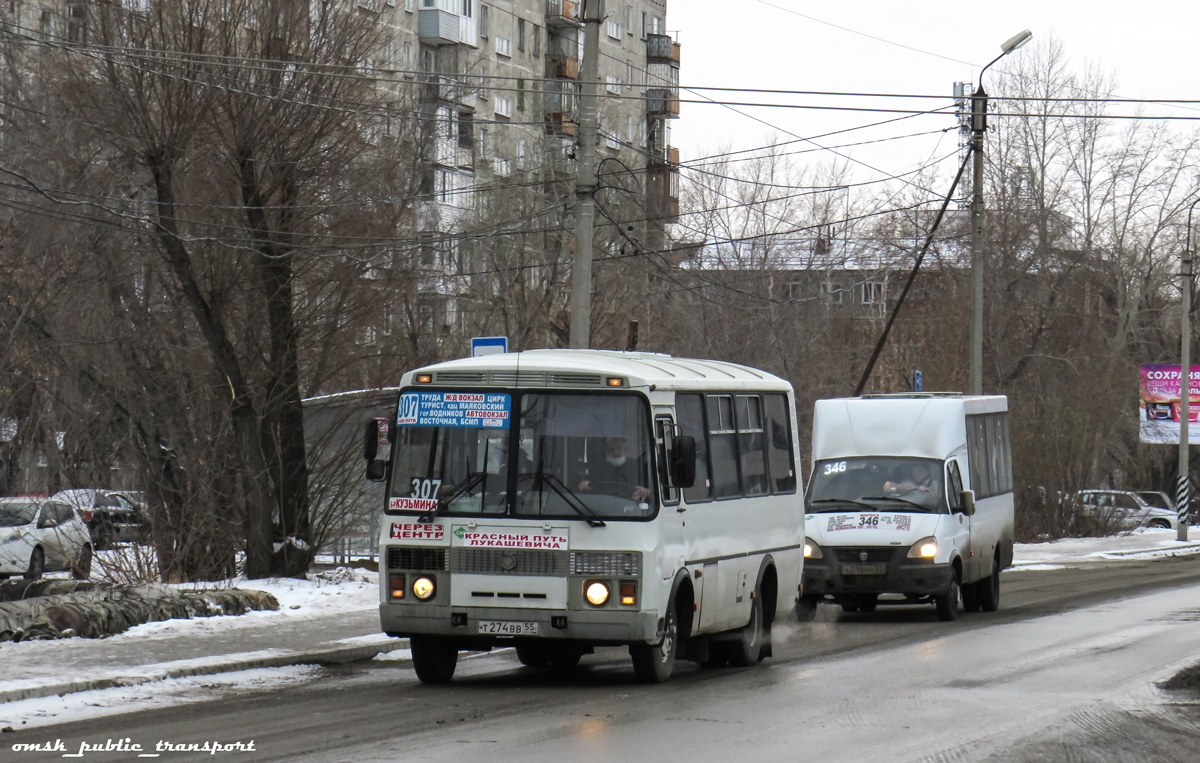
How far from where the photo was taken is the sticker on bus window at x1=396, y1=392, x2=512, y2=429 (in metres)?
12.3

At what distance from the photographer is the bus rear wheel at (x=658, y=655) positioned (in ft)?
40.4

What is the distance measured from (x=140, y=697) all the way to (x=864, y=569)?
32.0ft

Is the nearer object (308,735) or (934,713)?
(308,735)

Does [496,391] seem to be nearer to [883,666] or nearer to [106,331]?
[883,666]

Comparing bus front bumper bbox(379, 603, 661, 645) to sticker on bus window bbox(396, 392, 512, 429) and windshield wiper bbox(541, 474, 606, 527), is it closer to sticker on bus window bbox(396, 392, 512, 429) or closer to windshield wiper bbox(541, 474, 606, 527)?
windshield wiper bbox(541, 474, 606, 527)

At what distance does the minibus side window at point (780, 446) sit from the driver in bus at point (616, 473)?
3.36 metres

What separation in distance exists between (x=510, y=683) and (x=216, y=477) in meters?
10.4

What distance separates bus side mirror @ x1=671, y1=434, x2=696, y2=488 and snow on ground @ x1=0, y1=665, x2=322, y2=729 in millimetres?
3489

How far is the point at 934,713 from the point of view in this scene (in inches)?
425

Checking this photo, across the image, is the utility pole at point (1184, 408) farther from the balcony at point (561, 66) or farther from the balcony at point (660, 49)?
the balcony at point (660, 49)

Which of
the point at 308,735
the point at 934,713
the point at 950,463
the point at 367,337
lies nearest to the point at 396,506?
the point at 308,735

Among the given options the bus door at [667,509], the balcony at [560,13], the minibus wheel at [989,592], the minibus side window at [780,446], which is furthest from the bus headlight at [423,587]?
the balcony at [560,13]

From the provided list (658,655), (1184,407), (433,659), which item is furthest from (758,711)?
(1184,407)

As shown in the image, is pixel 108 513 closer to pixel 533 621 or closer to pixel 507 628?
pixel 507 628
